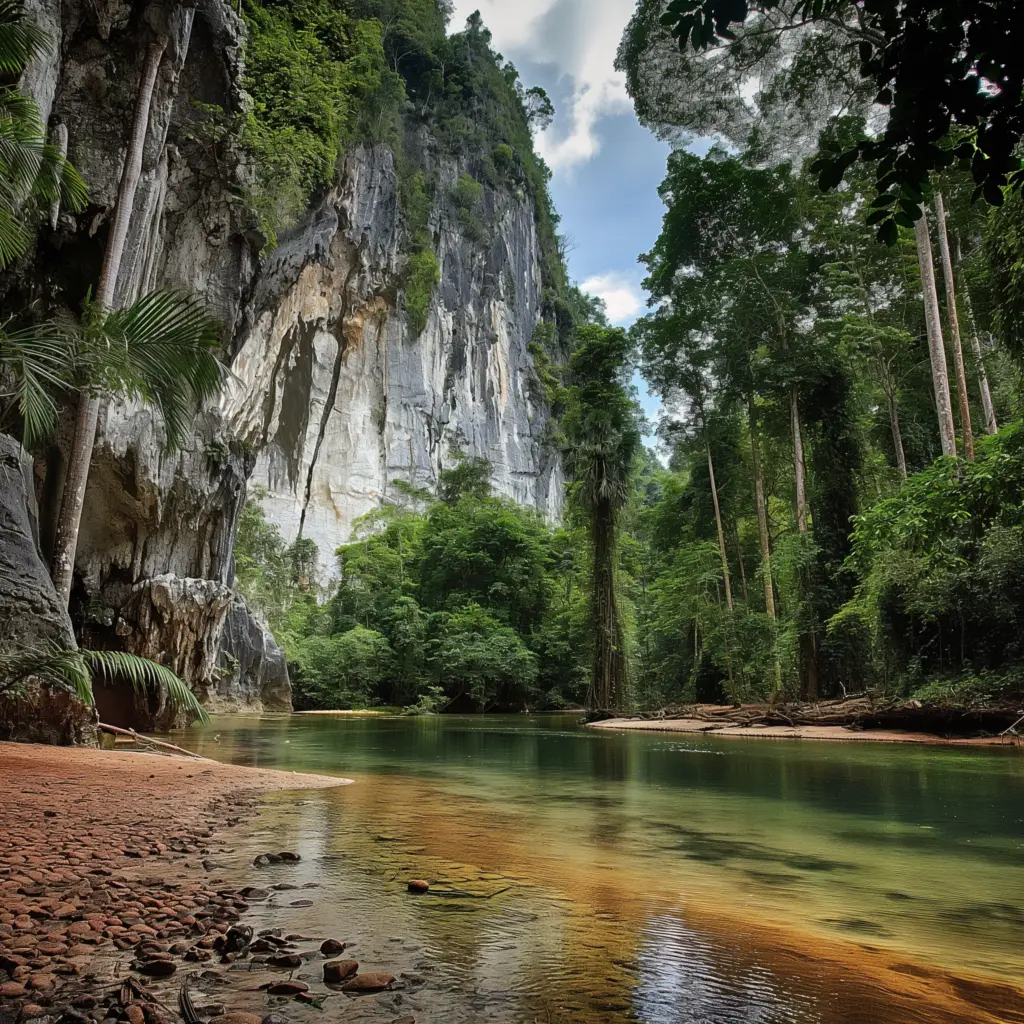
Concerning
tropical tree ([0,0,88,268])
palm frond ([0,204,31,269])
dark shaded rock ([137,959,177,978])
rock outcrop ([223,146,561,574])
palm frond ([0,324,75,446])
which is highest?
rock outcrop ([223,146,561,574])

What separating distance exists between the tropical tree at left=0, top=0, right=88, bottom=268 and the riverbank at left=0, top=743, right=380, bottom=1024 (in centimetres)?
402

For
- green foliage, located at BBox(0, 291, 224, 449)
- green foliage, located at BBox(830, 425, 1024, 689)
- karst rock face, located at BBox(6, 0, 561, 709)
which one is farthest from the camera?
karst rock face, located at BBox(6, 0, 561, 709)

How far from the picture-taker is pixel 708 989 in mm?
1582

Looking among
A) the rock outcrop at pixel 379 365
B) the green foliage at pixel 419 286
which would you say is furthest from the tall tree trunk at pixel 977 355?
the green foliage at pixel 419 286

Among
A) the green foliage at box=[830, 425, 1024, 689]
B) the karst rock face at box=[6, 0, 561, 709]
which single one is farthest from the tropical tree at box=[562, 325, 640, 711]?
the karst rock face at box=[6, 0, 561, 709]

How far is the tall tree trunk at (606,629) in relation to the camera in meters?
21.2

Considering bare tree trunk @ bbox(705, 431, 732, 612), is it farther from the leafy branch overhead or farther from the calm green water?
the leafy branch overhead

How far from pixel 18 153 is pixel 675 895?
6739 millimetres

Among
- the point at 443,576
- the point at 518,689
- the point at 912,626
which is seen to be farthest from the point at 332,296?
the point at 912,626

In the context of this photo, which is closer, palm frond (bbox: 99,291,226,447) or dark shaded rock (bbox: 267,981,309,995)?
dark shaded rock (bbox: 267,981,309,995)

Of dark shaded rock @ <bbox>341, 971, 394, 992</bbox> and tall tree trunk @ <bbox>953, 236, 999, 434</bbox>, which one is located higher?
tall tree trunk @ <bbox>953, 236, 999, 434</bbox>

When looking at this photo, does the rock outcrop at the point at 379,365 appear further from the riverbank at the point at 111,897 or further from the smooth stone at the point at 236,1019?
the smooth stone at the point at 236,1019

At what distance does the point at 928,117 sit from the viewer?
1.43 metres

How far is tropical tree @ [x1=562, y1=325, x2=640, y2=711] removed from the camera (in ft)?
70.4
